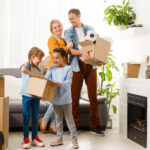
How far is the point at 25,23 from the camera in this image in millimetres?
5082

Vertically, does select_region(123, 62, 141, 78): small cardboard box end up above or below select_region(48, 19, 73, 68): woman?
below

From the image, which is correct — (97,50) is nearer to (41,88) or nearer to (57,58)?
(57,58)

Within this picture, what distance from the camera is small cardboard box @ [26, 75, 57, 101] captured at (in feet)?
8.65

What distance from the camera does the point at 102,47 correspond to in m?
3.15

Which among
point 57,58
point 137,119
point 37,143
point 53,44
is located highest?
point 53,44

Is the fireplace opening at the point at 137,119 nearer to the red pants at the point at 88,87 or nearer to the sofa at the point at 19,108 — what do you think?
the red pants at the point at 88,87

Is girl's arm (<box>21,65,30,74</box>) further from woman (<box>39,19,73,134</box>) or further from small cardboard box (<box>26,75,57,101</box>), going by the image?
woman (<box>39,19,73,134</box>)

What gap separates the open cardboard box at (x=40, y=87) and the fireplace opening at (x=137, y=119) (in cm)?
101

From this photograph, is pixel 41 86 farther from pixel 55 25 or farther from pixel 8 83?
pixel 8 83

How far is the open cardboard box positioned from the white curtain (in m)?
2.45

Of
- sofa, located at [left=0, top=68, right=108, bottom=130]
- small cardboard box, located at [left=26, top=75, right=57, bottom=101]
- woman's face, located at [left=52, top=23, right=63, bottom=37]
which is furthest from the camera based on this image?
sofa, located at [left=0, top=68, right=108, bottom=130]

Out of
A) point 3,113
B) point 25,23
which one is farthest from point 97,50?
point 25,23

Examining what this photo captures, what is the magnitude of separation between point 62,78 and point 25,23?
247 centimetres

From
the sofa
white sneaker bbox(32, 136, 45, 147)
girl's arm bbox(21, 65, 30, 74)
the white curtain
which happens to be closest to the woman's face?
girl's arm bbox(21, 65, 30, 74)
